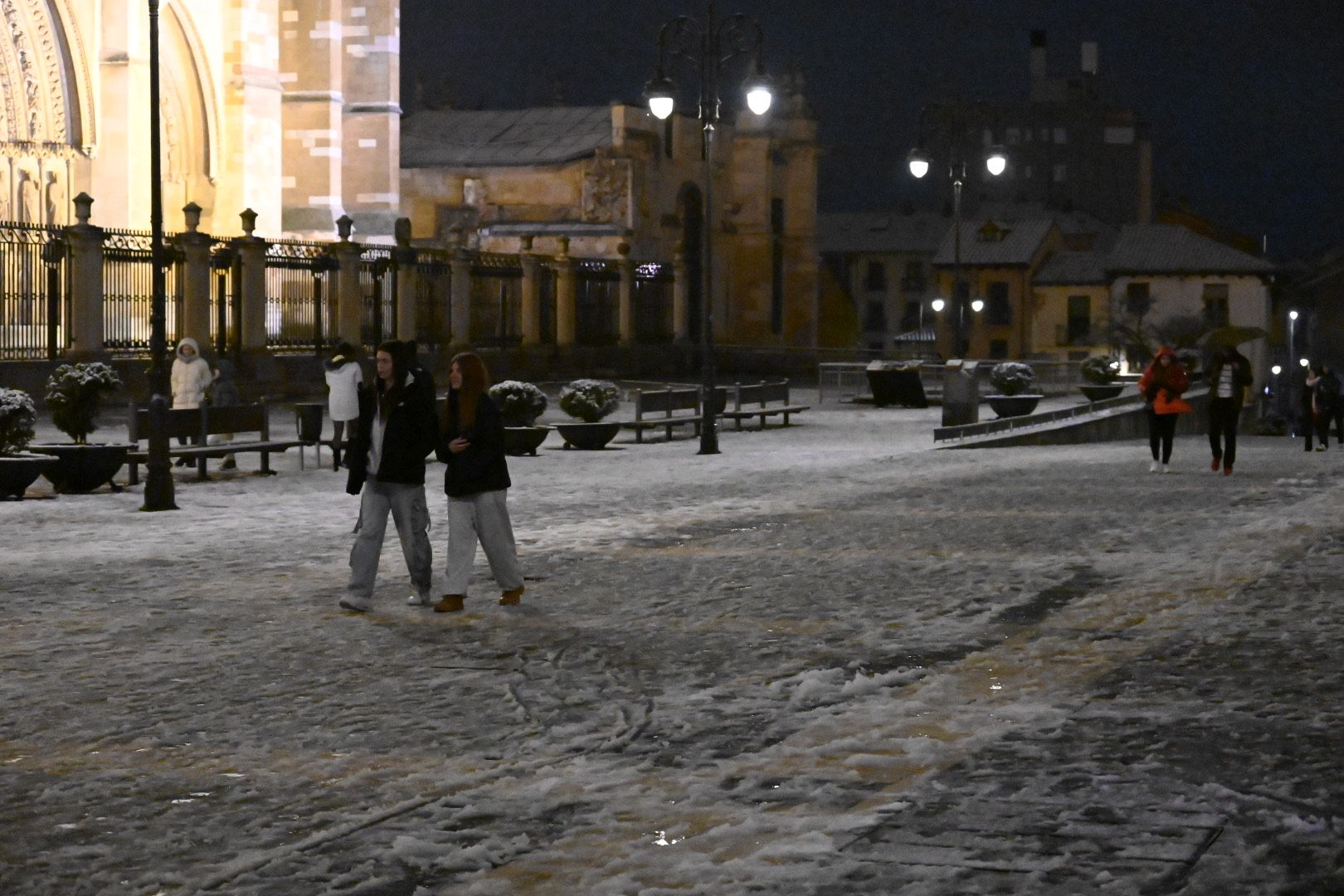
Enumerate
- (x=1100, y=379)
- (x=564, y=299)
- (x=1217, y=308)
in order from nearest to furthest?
1. (x=1100, y=379)
2. (x=564, y=299)
3. (x=1217, y=308)

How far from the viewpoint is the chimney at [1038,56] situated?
140500mm

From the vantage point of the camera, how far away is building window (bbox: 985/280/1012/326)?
88.6 metres

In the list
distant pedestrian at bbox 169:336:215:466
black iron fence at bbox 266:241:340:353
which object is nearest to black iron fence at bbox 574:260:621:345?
black iron fence at bbox 266:241:340:353

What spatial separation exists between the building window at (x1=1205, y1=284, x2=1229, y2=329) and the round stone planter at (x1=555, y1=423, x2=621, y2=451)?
204 feet

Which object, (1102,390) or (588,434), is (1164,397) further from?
(1102,390)

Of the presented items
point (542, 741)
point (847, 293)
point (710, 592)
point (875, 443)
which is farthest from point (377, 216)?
point (847, 293)

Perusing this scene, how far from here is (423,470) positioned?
37.3ft

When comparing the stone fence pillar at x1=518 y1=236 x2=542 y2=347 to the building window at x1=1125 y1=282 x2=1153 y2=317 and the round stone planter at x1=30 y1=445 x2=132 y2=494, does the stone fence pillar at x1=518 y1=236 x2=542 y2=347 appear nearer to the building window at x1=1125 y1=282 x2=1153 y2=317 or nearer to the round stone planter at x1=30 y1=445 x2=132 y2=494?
the round stone planter at x1=30 y1=445 x2=132 y2=494

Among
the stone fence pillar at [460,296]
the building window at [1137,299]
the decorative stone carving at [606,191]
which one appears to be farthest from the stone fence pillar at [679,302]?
the building window at [1137,299]

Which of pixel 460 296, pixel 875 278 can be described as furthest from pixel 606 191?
pixel 875 278

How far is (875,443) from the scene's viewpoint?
28.2 m

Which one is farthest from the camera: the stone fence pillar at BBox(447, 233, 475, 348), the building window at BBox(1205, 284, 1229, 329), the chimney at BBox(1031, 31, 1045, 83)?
the chimney at BBox(1031, 31, 1045, 83)

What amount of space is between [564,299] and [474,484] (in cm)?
3666

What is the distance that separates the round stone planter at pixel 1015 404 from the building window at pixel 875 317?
67.5m
